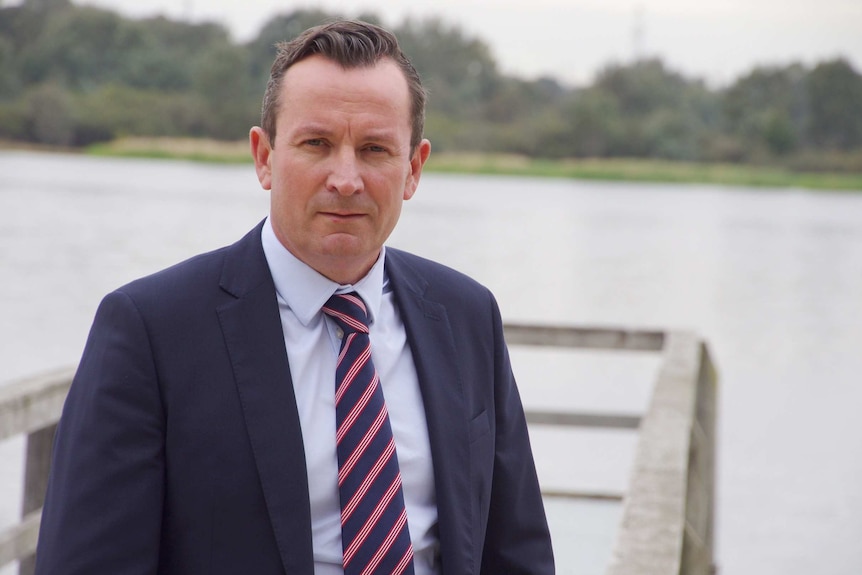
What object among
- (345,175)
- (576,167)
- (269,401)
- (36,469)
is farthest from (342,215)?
(576,167)

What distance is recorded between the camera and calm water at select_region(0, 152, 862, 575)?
10.2 m

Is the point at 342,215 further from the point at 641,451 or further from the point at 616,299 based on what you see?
the point at 616,299

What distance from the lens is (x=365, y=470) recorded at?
1.73 meters

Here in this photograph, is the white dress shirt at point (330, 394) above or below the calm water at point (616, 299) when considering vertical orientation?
above

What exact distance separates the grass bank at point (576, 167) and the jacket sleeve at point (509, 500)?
67.3m

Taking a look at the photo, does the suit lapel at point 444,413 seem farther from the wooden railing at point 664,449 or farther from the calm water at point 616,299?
the calm water at point 616,299

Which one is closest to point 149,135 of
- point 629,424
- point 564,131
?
point 564,131

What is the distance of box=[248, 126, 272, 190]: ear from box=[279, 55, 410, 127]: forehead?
96mm

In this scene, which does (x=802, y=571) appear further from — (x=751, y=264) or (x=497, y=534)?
(x=751, y=264)

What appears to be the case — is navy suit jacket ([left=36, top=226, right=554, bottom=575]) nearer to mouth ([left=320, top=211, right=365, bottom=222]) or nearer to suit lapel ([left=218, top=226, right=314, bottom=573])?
suit lapel ([left=218, top=226, right=314, bottom=573])

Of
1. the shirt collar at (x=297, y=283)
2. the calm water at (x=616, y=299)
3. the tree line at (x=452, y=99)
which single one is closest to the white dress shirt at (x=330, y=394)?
the shirt collar at (x=297, y=283)

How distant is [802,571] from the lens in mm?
8969

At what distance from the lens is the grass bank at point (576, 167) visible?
69.0m

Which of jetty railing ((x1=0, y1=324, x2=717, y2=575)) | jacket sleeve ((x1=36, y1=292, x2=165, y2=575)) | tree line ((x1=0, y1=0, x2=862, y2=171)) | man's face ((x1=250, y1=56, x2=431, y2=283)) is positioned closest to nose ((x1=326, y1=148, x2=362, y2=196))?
man's face ((x1=250, y1=56, x2=431, y2=283))
